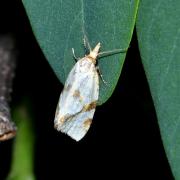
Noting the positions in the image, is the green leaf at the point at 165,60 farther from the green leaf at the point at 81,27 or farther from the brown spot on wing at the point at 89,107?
the brown spot on wing at the point at 89,107

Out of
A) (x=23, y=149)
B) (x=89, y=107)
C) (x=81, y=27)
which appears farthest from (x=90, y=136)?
(x=81, y=27)

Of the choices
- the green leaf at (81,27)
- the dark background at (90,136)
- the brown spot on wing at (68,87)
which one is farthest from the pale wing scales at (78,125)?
the dark background at (90,136)

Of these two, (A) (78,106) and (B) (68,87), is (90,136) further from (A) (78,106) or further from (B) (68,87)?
(B) (68,87)

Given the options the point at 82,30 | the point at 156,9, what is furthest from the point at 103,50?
the point at 156,9

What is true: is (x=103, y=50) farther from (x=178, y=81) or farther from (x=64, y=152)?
(x=64, y=152)

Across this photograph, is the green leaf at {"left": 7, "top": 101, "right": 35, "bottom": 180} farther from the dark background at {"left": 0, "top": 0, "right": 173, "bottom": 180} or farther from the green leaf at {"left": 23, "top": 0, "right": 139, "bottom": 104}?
the green leaf at {"left": 23, "top": 0, "right": 139, "bottom": 104}

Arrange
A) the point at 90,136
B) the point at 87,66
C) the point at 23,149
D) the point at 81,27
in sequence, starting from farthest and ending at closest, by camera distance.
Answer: the point at 90,136
the point at 23,149
the point at 87,66
the point at 81,27

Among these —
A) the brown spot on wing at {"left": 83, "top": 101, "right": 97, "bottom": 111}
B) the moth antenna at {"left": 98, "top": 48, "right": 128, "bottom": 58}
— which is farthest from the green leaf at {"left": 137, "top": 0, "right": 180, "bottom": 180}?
the brown spot on wing at {"left": 83, "top": 101, "right": 97, "bottom": 111}
